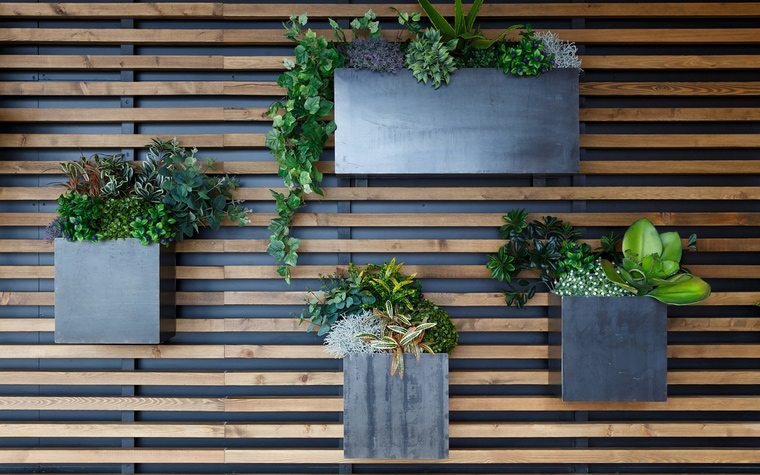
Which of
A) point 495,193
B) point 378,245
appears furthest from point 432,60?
point 378,245

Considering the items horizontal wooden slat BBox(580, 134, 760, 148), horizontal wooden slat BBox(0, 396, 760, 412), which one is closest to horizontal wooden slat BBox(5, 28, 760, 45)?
horizontal wooden slat BBox(580, 134, 760, 148)

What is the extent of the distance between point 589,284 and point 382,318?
0.92 metres

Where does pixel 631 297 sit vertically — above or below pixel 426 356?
above

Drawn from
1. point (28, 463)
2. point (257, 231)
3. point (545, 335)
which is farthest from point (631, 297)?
point (28, 463)

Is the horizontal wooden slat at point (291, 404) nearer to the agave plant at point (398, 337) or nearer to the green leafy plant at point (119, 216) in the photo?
the agave plant at point (398, 337)

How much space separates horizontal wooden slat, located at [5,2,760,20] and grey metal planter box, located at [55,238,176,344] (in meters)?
1.15

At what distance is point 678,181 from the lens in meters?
2.80

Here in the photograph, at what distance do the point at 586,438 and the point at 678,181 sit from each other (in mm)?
1335

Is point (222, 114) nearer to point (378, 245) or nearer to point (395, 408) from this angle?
point (378, 245)

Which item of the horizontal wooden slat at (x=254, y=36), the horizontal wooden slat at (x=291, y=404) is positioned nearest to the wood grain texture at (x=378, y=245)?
the horizontal wooden slat at (x=291, y=404)

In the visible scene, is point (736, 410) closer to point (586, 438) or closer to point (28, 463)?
point (586, 438)

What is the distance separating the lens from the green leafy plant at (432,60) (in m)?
2.42

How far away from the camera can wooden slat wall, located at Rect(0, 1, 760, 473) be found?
2.74 meters

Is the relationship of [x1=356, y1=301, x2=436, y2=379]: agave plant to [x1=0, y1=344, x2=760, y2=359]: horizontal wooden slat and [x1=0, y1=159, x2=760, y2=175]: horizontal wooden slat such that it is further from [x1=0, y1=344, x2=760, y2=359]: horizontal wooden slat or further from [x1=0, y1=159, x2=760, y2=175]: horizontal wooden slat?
[x1=0, y1=159, x2=760, y2=175]: horizontal wooden slat
